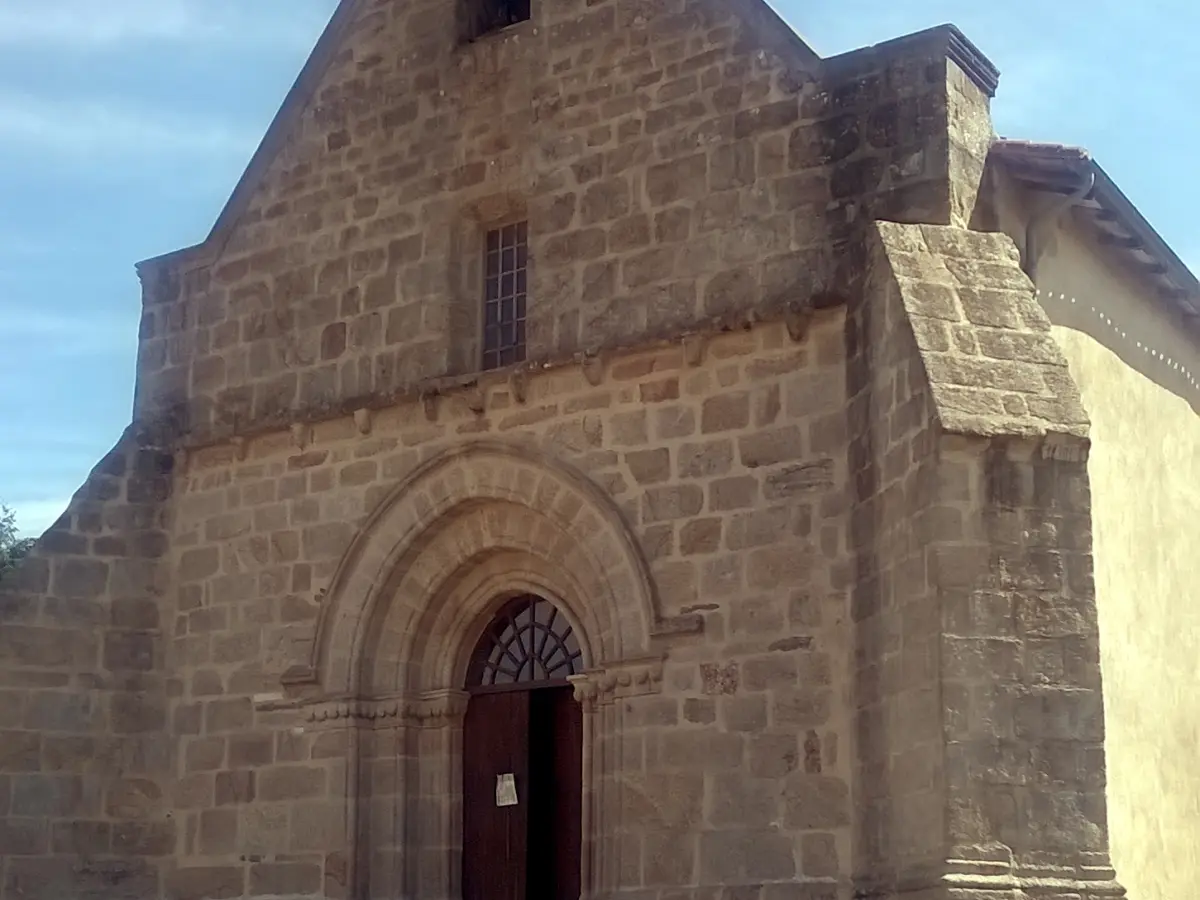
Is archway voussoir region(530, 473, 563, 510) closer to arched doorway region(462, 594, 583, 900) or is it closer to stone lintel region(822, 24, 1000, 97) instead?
arched doorway region(462, 594, 583, 900)

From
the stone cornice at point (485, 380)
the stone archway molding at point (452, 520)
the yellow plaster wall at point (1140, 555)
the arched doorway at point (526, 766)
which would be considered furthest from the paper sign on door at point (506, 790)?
the yellow plaster wall at point (1140, 555)

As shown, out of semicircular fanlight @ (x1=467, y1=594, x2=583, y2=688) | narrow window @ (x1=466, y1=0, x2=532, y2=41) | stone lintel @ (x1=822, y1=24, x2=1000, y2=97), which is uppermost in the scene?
narrow window @ (x1=466, y1=0, x2=532, y2=41)

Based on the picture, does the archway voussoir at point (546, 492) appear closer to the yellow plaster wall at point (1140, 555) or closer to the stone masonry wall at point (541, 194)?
the stone masonry wall at point (541, 194)

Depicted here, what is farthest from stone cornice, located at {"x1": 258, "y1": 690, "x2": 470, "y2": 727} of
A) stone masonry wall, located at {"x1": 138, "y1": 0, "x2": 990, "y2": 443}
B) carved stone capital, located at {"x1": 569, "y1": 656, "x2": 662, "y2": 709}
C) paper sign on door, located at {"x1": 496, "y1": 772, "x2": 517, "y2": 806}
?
stone masonry wall, located at {"x1": 138, "y1": 0, "x2": 990, "y2": 443}

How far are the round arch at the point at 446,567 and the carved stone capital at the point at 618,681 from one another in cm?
23

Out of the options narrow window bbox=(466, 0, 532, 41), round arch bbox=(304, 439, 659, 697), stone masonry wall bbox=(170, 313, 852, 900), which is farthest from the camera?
narrow window bbox=(466, 0, 532, 41)

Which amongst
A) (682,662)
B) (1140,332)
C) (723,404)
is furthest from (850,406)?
(1140,332)

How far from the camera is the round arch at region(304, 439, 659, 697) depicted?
37.3 feet

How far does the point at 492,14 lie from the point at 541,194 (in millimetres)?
1862

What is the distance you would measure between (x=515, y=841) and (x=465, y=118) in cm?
493

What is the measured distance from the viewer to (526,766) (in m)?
11.6

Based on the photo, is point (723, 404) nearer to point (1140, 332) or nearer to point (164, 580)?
point (1140, 332)

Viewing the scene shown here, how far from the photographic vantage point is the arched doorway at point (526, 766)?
11430mm

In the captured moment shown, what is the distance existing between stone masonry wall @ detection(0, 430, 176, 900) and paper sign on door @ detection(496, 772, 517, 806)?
99.6 inches
